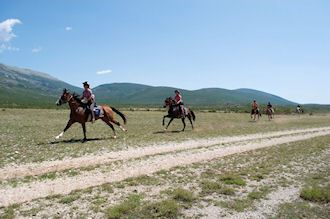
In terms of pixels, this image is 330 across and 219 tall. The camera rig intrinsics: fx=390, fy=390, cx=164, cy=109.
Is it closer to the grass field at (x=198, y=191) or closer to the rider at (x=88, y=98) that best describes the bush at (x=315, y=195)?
the grass field at (x=198, y=191)

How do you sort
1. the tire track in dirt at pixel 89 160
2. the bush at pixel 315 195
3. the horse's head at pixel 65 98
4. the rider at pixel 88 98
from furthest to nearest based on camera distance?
the rider at pixel 88 98 → the horse's head at pixel 65 98 → the tire track in dirt at pixel 89 160 → the bush at pixel 315 195

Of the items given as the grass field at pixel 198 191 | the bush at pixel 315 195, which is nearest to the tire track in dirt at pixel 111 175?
the grass field at pixel 198 191

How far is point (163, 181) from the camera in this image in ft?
43.6

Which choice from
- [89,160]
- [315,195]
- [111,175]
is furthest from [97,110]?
[315,195]

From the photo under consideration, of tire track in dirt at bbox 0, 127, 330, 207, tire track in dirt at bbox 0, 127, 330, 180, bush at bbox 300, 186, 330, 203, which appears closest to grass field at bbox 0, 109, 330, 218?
bush at bbox 300, 186, 330, 203

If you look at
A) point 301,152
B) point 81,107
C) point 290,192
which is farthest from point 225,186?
point 81,107

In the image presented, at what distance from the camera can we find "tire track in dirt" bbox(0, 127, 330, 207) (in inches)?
443

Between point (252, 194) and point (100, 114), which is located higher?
point (100, 114)

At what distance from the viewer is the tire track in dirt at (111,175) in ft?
36.9

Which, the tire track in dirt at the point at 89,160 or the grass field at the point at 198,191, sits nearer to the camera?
the grass field at the point at 198,191

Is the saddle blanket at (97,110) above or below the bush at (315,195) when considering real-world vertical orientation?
above

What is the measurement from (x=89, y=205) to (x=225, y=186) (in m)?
4.69

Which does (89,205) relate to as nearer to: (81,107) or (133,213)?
(133,213)

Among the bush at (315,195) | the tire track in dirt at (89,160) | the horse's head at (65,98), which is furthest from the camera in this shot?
the horse's head at (65,98)
